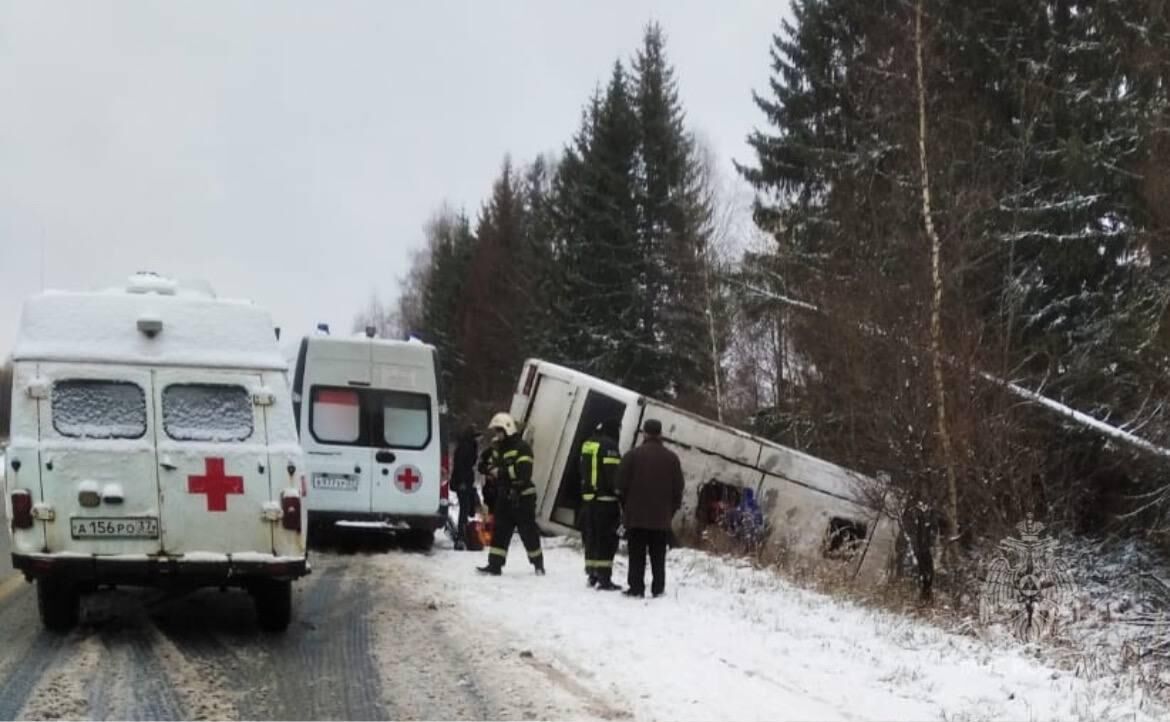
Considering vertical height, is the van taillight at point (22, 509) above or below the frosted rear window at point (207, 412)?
below

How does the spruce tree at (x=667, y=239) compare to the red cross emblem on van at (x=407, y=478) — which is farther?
the spruce tree at (x=667, y=239)

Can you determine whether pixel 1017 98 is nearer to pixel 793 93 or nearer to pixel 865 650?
pixel 793 93

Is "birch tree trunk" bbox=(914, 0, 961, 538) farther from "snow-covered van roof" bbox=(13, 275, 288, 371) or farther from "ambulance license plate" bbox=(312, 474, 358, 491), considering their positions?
"snow-covered van roof" bbox=(13, 275, 288, 371)

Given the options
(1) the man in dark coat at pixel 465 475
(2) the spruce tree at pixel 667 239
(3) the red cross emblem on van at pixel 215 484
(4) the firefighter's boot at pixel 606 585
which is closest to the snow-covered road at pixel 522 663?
(4) the firefighter's boot at pixel 606 585

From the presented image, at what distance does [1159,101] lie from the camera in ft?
56.5

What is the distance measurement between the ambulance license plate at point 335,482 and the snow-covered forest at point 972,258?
21.6ft

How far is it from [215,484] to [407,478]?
6712 millimetres

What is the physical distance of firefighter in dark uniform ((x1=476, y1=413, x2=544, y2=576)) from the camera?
38.3ft

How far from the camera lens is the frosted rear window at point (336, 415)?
14.4 m

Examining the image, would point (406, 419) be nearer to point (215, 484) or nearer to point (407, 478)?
point (407, 478)

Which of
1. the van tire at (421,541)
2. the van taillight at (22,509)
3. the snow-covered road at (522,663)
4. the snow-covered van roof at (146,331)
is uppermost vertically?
the snow-covered van roof at (146,331)

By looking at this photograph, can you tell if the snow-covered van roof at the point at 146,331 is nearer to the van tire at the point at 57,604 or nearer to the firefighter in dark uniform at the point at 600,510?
the van tire at the point at 57,604

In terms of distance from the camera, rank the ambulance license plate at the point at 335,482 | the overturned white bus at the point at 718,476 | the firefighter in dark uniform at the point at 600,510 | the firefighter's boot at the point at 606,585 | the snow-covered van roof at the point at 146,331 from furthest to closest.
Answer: the overturned white bus at the point at 718,476
the ambulance license plate at the point at 335,482
the firefighter in dark uniform at the point at 600,510
the firefighter's boot at the point at 606,585
the snow-covered van roof at the point at 146,331

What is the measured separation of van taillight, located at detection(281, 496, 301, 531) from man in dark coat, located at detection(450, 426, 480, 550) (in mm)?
7735
